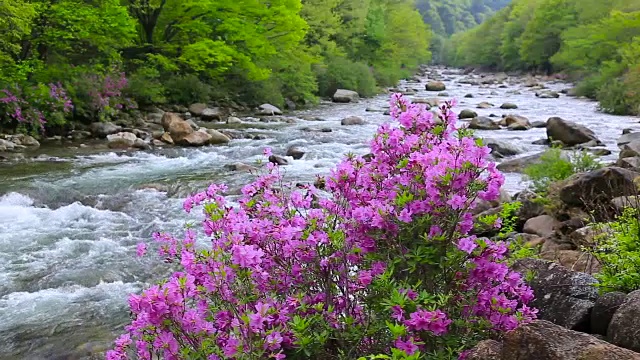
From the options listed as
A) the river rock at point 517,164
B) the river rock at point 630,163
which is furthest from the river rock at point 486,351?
the river rock at point 517,164

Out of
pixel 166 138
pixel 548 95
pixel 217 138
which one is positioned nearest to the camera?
pixel 166 138

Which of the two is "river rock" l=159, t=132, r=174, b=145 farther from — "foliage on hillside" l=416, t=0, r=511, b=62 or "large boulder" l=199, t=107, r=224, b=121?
"foliage on hillside" l=416, t=0, r=511, b=62

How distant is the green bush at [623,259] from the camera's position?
3066 mm

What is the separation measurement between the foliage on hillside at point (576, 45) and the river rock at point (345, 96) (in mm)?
11440

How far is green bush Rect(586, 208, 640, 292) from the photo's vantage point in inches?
121

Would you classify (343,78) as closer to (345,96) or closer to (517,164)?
(345,96)

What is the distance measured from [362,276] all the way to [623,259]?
181cm

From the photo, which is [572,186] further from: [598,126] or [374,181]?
[598,126]

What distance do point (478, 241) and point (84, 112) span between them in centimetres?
1486

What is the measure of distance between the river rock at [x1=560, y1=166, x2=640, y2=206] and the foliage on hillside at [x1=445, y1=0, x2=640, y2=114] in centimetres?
1614

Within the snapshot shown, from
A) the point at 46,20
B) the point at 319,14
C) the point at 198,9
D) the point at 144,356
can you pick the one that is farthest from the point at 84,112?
the point at 319,14

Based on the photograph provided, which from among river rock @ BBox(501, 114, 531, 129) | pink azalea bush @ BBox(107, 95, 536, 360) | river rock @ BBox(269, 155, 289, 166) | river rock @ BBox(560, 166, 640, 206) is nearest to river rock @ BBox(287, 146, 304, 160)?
river rock @ BBox(269, 155, 289, 166)

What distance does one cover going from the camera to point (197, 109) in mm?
19609

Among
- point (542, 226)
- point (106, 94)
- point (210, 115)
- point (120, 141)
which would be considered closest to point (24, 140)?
point (120, 141)
